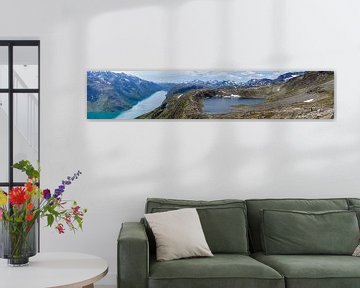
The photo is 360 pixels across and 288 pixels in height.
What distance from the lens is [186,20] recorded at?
4910 millimetres

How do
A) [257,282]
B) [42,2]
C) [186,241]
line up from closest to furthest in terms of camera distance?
[257,282], [186,241], [42,2]

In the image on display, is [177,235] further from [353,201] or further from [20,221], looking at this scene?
[353,201]

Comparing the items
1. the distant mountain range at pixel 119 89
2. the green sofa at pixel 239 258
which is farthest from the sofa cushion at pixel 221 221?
the distant mountain range at pixel 119 89

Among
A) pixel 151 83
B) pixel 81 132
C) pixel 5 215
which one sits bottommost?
pixel 5 215

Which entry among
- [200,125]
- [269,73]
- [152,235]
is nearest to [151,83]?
[200,125]

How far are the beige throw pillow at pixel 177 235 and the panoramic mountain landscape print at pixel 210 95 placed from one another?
3.24ft

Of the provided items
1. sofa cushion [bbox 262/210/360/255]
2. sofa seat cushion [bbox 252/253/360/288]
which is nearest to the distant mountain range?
sofa cushion [bbox 262/210/360/255]

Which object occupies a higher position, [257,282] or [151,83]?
[151,83]

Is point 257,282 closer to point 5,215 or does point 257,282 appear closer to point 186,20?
point 5,215

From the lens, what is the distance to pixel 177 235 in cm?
413

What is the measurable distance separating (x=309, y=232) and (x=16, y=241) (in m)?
2.15

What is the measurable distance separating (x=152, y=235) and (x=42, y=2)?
2158mm

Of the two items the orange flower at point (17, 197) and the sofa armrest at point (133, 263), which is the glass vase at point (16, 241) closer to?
the orange flower at point (17, 197)

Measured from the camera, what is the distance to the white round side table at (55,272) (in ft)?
10.2
